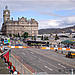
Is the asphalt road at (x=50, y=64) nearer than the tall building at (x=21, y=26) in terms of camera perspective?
Yes

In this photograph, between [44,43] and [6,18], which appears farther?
[6,18]

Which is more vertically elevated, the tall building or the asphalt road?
the tall building

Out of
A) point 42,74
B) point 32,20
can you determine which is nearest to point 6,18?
point 32,20

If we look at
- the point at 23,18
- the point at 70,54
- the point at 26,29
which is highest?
the point at 23,18

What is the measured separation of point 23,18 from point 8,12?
2788 centimetres

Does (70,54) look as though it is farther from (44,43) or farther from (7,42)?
(7,42)

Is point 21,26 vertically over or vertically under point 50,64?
over

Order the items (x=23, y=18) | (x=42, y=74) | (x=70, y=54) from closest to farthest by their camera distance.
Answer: (x=42, y=74), (x=70, y=54), (x=23, y=18)

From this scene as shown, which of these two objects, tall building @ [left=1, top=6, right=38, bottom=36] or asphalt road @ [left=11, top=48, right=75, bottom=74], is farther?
tall building @ [left=1, top=6, right=38, bottom=36]

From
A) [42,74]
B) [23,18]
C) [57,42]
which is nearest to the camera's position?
[42,74]

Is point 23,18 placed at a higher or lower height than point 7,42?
higher

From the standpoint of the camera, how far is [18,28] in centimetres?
18000

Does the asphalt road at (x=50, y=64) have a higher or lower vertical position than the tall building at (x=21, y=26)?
lower

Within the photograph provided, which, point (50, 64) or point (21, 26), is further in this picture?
point (21, 26)
